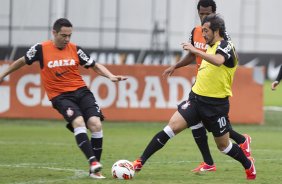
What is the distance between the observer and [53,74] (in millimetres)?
12133

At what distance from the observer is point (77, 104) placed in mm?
12141

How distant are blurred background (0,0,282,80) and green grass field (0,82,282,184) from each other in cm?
1509

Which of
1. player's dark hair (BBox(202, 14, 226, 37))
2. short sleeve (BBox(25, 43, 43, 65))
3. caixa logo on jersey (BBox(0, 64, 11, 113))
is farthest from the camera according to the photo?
caixa logo on jersey (BBox(0, 64, 11, 113))

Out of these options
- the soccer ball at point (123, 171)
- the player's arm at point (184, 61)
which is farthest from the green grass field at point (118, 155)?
the player's arm at point (184, 61)

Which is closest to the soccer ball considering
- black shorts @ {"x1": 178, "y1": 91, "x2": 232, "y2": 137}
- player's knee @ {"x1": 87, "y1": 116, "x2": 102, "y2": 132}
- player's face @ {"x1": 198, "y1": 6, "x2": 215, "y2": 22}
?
player's knee @ {"x1": 87, "y1": 116, "x2": 102, "y2": 132}

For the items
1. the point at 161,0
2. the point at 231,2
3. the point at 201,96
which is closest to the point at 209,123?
the point at 201,96

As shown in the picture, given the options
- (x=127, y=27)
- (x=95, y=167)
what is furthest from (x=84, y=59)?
(x=127, y=27)

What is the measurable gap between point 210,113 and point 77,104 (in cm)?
180

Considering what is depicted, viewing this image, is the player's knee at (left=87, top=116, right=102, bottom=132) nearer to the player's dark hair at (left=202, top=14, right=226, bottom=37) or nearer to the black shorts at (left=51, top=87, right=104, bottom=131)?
the black shorts at (left=51, top=87, right=104, bottom=131)

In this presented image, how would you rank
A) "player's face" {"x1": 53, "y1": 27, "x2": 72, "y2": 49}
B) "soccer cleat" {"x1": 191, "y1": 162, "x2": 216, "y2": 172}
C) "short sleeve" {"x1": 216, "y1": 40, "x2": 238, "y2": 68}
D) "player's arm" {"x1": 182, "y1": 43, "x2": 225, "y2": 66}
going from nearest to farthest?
"player's arm" {"x1": 182, "y1": 43, "x2": 225, "y2": 66} → "short sleeve" {"x1": 216, "y1": 40, "x2": 238, "y2": 68} → "player's face" {"x1": 53, "y1": 27, "x2": 72, "y2": 49} → "soccer cleat" {"x1": 191, "y1": 162, "x2": 216, "y2": 172}

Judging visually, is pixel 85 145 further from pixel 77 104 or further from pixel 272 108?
pixel 272 108

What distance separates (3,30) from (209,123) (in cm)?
2847

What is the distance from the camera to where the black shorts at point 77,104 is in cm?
1191

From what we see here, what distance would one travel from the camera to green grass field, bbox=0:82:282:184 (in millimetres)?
12055
